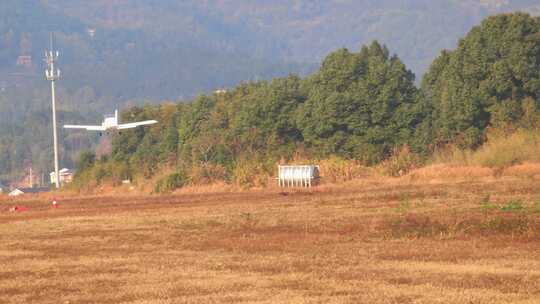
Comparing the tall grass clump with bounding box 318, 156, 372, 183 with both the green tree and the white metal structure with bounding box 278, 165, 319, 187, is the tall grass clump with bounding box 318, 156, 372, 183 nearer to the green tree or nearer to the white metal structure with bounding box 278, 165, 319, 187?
the white metal structure with bounding box 278, 165, 319, 187

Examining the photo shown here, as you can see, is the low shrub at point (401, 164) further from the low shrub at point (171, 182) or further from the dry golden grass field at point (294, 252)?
the dry golden grass field at point (294, 252)

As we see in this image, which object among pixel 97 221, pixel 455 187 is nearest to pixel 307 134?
pixel 455 187

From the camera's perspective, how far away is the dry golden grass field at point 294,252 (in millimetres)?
17109

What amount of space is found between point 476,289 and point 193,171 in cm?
4172

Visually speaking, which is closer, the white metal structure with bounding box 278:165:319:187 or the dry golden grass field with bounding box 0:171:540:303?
the dry golden grass field with bounding box 0:171:540:303

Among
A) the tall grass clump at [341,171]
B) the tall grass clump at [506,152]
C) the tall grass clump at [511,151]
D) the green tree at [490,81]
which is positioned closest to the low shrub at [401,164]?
the tall grass clump at [341,171]

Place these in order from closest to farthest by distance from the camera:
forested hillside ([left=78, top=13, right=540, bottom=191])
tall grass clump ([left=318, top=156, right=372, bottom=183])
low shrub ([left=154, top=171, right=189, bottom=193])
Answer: tall grass clump ([left=318, top=156, right=372, bottom=183]) → forested hillside ([left=78, top=13, right=540, bottom=191]) → low shrub ([left=154, top=171, right=189, bottom=193])

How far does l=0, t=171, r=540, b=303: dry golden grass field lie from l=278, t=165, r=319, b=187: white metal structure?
43.6ft

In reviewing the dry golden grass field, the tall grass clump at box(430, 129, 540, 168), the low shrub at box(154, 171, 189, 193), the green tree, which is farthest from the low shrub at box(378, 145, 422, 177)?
the dry golden grass field

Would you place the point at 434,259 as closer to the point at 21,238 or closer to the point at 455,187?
the point at 21,238

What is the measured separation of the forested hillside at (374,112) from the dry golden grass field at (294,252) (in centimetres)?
1651

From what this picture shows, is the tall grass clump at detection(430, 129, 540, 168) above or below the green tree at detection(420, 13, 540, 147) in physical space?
below

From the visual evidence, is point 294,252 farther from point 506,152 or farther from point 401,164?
point 401,164

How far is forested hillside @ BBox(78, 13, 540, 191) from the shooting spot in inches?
2078
